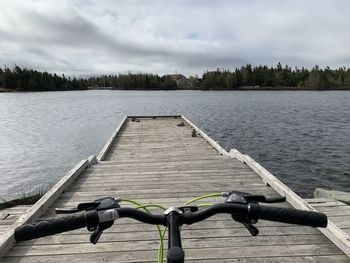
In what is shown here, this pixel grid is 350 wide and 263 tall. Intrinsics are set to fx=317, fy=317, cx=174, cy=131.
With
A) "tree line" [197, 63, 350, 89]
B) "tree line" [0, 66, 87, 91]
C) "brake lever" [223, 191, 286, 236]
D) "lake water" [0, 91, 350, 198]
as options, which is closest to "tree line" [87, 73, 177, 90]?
"tree line" [197, 63, 350, 89]

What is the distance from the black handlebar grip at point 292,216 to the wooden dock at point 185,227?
1.81 metres

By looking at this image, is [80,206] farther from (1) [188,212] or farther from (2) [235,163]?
(2) [235,163]

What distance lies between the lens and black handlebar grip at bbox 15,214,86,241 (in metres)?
1.53

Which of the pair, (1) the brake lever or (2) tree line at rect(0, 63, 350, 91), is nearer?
(1) the brake lever

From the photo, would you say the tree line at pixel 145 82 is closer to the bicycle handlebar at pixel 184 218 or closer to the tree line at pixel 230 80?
the tree line at pixel 230 80

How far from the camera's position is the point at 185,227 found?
12.9 feet

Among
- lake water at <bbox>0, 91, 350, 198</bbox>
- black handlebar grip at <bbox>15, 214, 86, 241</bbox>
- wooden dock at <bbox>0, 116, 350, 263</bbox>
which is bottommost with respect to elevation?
lake water at <bbox>0, 91, 350, 198</bbox>

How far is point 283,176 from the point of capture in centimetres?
1241

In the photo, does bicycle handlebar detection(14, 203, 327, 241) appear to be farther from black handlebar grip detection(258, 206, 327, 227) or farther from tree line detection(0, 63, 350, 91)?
tree line detection(0, 63, 350, 91)

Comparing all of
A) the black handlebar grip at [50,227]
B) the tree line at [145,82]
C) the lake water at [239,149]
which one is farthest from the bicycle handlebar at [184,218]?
the tree line at [145,82]

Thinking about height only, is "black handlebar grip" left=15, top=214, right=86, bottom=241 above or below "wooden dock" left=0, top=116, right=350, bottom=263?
above

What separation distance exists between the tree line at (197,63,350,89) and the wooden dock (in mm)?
123979

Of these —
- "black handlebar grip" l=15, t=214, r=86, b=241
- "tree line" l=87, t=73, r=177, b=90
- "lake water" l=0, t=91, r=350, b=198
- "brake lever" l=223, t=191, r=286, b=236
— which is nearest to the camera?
"black handlebar grip" l=15, t=214, r=86, b=241

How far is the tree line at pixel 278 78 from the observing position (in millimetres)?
120250
